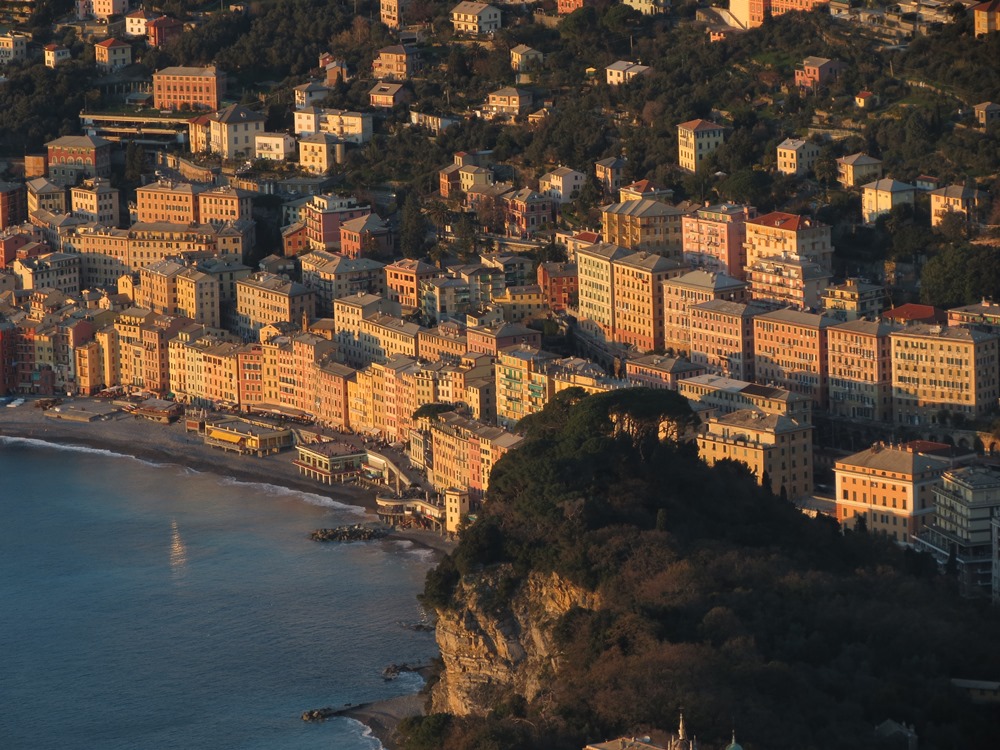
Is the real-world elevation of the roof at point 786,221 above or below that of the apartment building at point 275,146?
below

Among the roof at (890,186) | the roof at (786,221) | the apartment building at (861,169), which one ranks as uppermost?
the apartment building at (861,169)

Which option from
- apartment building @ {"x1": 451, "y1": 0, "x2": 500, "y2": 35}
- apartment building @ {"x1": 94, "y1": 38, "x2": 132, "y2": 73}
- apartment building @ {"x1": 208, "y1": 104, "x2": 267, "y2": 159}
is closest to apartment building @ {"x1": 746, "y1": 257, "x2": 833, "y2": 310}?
apartment building @ {"x1": 208, "y1": 104, "x2": 267, "y2": 159}

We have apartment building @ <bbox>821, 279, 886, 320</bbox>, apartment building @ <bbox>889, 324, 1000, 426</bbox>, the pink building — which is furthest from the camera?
the pink building

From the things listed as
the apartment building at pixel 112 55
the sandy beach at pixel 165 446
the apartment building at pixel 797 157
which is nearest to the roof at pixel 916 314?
the apartment building at pixel 797 157

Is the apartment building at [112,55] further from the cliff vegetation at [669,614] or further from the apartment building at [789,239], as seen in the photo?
the cliff vegetation at [669,614]

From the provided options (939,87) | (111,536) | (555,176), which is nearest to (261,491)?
(111,536)

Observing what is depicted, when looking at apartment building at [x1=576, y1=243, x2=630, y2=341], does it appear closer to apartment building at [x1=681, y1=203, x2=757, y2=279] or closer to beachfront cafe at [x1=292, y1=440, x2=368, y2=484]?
apartment building at [x1=681, y1=203, x2=757, y2=279]

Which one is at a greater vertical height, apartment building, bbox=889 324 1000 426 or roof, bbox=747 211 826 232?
roof, bbox=747 211 826 232

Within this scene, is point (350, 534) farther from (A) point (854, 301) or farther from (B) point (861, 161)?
(B) point (861, 161)
